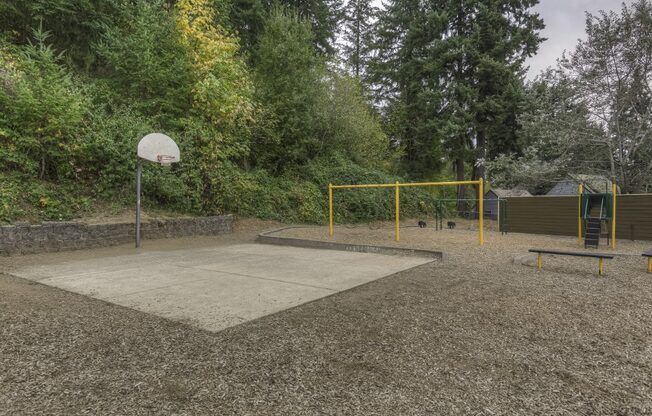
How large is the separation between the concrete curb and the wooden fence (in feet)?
23.4

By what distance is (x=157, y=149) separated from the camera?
8.06 m

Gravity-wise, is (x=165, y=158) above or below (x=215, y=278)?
above

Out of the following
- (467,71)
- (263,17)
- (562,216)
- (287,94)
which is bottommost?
(562,216)

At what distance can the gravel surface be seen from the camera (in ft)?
6.02

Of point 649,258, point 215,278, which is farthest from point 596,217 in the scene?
point 215,278

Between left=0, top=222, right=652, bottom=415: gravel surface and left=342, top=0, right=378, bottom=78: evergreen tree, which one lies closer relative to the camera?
left=0, top=222, right=652, bottom=415: gravel surface

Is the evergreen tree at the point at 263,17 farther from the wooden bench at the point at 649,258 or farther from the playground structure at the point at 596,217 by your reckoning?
the wooden bench at the point at 649,258

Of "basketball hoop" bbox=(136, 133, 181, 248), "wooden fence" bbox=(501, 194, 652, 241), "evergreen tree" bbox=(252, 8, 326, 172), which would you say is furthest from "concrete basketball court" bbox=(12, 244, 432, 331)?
"evergreen tree" bbox=(252, 8, 326, 172)

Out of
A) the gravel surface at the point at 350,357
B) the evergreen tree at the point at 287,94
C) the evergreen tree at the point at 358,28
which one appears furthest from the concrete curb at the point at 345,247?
Result: the evergreen tree at the point at 358,28

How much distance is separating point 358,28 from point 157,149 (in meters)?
21.6

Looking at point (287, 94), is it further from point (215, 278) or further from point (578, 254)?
point (578, 254)

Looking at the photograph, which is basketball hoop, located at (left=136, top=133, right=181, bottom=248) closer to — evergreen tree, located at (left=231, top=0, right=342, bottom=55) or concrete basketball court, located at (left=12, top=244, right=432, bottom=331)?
concrete basketball court, located at (left=12, top=244, right=432, bottom=331)

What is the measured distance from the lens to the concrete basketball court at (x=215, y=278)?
11.1 feet

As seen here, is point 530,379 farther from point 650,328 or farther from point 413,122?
point 413,122
